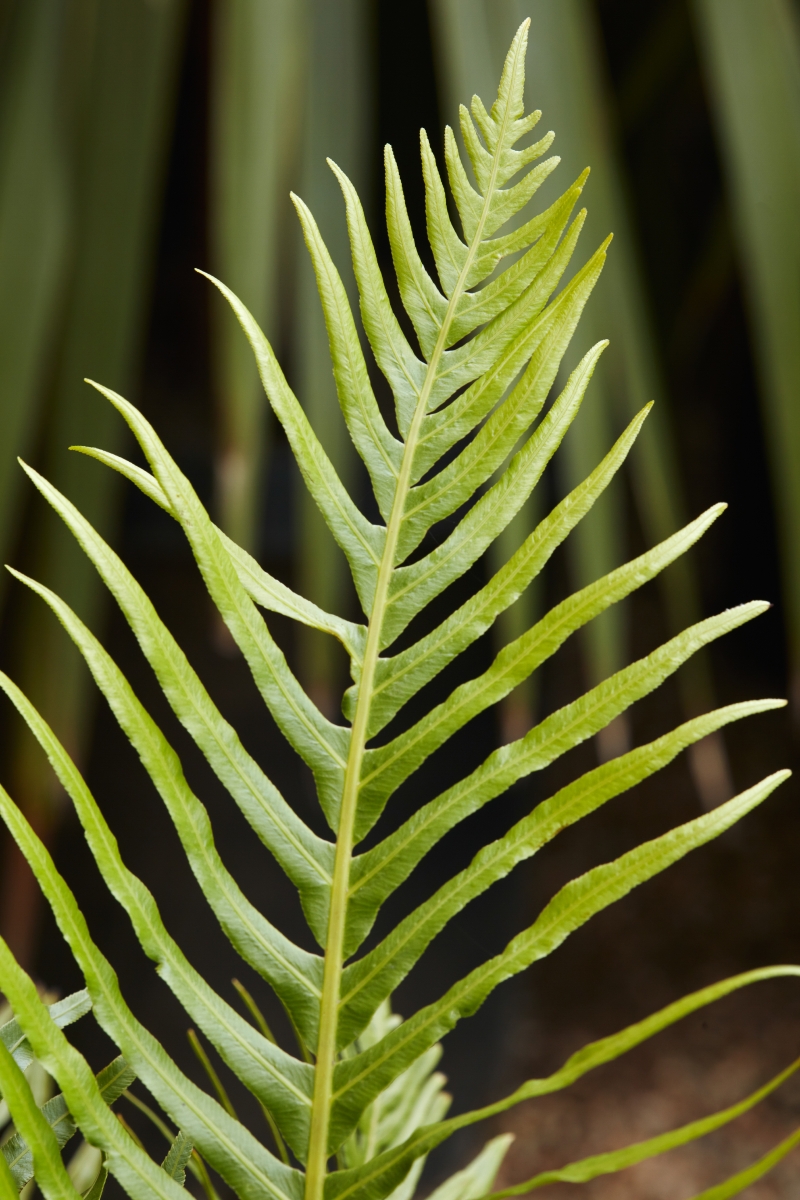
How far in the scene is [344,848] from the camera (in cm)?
10

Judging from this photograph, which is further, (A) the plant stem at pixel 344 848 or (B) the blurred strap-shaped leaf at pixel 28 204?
(B) the blurred strap-shaped leaf at pixel 28 204

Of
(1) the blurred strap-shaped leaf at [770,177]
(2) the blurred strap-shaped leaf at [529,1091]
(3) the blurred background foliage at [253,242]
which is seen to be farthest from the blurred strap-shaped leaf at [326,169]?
(2) the blurred strap-shaped leaf at [529,1091]

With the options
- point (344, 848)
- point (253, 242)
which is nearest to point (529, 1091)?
point (344, 848)

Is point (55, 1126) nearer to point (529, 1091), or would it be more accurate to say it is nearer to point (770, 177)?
point (529, 1091)

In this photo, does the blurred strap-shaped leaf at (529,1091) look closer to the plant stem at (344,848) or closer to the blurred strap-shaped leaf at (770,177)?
the plant stem at (344,848)

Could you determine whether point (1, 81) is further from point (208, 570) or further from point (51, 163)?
point (208, 570)

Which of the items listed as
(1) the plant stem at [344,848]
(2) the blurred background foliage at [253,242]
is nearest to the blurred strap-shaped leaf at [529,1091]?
(1) the plant stem at [344,848]

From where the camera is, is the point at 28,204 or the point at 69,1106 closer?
the point at 69,1106

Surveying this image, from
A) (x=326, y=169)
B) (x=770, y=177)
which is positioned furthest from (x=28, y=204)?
(x=770, y=177)

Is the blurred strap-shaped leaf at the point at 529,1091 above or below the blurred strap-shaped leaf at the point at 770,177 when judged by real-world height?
below

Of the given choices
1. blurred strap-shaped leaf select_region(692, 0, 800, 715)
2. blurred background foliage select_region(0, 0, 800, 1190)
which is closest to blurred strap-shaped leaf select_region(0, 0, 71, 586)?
blurred background foliage select_region(0, 0, 800, 1190)

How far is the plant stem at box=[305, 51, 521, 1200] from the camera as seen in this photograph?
0.10 metres

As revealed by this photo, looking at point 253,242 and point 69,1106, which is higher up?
point 253,242

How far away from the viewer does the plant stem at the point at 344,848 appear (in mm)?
104
